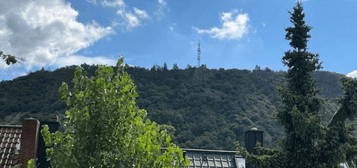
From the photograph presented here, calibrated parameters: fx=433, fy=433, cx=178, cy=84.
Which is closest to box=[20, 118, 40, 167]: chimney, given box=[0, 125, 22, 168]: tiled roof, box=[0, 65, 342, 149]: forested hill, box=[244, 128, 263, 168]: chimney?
box=[0, 125, 22, 168]: tiled roof

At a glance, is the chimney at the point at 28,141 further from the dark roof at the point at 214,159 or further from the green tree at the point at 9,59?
the dark roof at the point at 214,159

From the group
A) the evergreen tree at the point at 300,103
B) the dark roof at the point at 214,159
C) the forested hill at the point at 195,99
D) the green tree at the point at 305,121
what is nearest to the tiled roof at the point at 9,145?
the green tree at the point at 305,121

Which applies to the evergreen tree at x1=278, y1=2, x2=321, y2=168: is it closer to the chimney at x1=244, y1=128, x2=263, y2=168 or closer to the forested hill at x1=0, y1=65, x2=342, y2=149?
the chimney at x1=244, y1=128, x2=263, y2=168

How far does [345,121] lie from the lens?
18078 millimetres

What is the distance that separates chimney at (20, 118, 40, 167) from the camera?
56.2 feet

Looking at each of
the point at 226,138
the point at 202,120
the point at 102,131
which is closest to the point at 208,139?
the point at 226,138

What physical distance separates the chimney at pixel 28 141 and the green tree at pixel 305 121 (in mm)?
8536

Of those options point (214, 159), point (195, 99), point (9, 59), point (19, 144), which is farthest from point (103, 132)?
point (195, 99)

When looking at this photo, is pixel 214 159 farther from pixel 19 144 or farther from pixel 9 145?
pixel 9 145

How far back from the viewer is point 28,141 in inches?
684

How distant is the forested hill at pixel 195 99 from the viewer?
245ft

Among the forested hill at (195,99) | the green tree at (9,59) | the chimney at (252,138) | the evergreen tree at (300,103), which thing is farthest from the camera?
the forested hill at (195,99)

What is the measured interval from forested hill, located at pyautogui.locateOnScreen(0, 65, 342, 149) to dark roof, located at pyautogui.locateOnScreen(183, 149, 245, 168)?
2752 cm

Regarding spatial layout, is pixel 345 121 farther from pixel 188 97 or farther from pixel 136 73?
pixel 136 73
